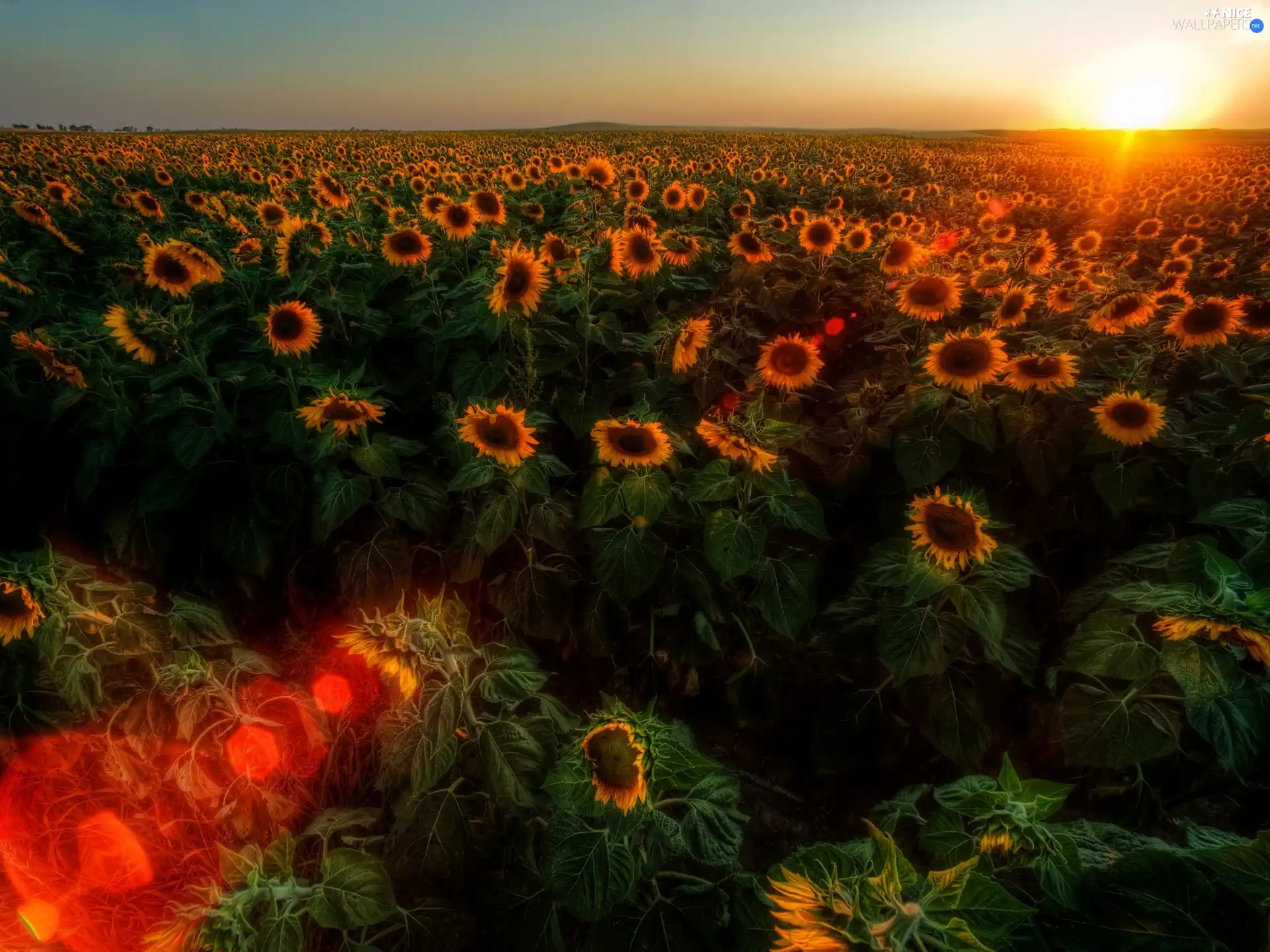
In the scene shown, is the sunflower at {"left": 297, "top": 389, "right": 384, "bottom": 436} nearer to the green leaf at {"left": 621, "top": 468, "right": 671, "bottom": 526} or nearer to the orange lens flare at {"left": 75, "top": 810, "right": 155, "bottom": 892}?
the green leaf at {"left": 621, "top": 468, "right": 671, "bottom": 526}

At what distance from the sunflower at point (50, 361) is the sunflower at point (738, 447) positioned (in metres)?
2.94

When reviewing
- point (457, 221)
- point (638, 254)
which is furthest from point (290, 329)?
point (638, 254)

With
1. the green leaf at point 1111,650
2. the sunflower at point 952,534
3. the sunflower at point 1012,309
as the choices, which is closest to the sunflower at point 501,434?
the sunflower at point 952,534

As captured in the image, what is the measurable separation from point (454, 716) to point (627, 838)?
624mm

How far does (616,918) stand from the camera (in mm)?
1849

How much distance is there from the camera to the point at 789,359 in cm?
334

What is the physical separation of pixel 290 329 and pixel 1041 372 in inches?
151

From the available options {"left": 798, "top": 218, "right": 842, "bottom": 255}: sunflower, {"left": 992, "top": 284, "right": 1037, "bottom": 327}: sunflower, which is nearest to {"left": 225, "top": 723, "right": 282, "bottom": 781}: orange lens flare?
{"left": 992, "top": 284, "right": 1037, "bottom": 327}: sunflower

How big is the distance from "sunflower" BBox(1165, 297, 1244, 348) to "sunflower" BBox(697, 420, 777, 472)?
10.2ft

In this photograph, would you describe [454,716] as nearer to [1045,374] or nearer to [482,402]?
[482,402]

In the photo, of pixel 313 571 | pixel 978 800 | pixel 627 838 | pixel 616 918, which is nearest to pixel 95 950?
pixel 313 571

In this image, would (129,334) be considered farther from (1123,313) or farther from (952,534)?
(1123,313)

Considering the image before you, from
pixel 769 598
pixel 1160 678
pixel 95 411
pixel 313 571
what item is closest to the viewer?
pixel 1160 678

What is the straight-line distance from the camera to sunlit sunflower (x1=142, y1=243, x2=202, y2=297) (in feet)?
11.6
